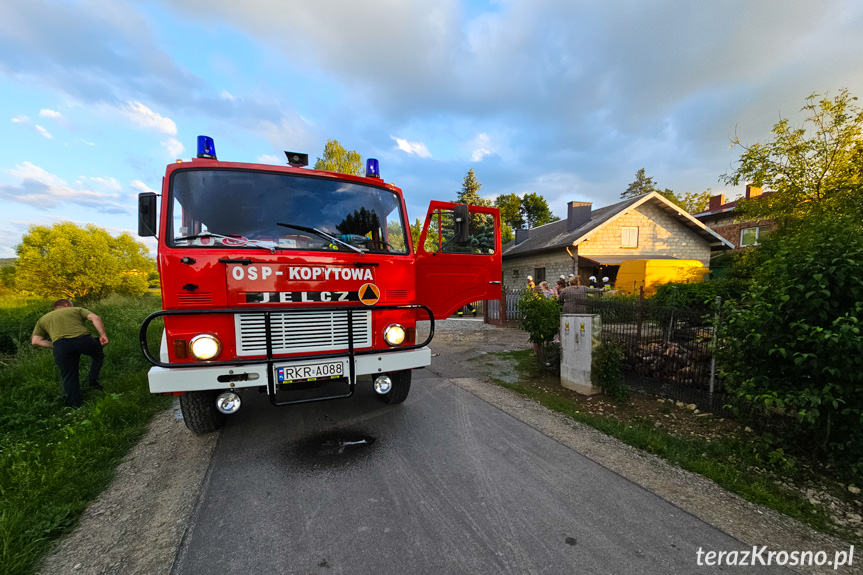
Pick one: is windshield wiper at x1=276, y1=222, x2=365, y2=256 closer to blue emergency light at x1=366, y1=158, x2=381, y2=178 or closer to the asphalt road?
blue emergency light at x1=366, y1=158, x2=381, y2=178

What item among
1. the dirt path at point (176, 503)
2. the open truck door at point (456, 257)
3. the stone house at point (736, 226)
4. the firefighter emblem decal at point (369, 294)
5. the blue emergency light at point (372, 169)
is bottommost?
the dirt path at point (176, 503)

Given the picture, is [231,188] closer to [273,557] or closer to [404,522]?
Result: [273,557]

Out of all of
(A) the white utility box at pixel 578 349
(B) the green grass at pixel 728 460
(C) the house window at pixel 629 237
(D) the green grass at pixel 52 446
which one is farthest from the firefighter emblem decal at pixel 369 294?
(C) the house window at pixel 629 237

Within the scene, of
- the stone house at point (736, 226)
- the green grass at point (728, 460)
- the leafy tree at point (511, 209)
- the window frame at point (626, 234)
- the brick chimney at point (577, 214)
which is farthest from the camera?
the leafy tree at point (511, 209)

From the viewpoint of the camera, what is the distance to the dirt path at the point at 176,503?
2135mm

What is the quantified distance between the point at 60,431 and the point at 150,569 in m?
3.10

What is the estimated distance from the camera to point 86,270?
83.8ft

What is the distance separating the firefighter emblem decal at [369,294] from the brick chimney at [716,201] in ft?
138

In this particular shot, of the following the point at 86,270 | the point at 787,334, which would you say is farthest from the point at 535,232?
the point at 86,270

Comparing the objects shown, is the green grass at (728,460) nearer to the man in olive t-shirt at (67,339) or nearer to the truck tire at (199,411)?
the truck tire at (199,411)

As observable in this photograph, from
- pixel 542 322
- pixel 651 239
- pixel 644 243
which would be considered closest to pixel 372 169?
pixel 542 322

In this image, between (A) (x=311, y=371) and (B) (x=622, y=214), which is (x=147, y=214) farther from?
(B) (x=622, y=214)

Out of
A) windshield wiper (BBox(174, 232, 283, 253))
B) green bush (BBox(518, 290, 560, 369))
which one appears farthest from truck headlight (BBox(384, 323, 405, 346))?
green bush (BBox(518, 290, 560, 369))

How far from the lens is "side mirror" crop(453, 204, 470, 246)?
419 cm
